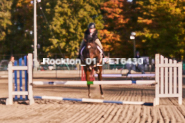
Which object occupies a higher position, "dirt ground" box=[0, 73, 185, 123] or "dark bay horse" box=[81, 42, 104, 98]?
"dark bay horse" box=[81, 42, 104, 98]

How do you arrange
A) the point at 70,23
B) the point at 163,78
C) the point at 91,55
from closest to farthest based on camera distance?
the point at 163,78 → the point at 91,55 → the point at 70,23

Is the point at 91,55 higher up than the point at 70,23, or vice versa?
the point at 70,23

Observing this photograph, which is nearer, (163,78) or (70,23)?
(163,78)

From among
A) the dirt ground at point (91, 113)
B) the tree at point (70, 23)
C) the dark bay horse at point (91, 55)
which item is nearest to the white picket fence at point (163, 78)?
the dirt ground at point (91, 113)

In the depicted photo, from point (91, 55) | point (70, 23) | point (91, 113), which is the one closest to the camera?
point (91, 113)

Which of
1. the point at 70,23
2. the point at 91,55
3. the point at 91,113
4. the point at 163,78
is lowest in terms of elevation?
the point at 91,113

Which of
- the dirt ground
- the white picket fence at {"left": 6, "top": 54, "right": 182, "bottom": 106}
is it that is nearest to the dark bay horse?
the dirt ground

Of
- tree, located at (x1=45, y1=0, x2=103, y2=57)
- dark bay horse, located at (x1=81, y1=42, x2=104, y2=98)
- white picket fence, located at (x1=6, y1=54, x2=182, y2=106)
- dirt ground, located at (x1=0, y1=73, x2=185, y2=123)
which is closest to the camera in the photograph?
dirt ground, located at (x1=0, y1=73, x2=185, y2=123)

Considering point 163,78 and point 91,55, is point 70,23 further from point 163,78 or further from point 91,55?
point 163,78

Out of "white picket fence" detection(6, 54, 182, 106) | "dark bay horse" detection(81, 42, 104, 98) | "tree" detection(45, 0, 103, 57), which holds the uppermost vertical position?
"tree" detection(45, 0, 103, 57)

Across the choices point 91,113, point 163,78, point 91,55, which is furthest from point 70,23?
point 91,113

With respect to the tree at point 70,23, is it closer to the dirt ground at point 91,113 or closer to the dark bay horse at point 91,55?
the dark bay horse at point 91,55

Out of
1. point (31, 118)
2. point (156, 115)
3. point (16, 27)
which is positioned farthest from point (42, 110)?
point (16, 27)

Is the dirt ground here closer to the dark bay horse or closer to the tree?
the dark bay horse
